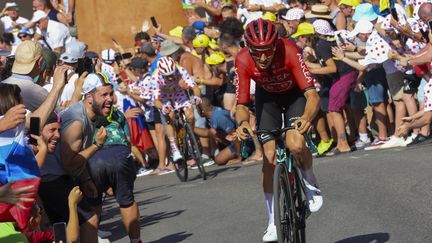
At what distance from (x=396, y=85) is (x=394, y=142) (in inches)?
34.2

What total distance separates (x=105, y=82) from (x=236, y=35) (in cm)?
815

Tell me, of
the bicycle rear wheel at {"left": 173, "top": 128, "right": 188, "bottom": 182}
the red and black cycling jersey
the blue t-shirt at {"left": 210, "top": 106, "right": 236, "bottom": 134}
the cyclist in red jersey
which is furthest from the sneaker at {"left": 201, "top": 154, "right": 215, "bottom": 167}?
the red and black cycling jersey

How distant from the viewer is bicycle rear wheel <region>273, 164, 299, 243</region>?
31.9 ft

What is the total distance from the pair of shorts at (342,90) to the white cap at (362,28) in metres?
0.62

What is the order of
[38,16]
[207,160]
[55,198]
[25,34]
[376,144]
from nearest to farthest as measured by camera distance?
[55,198] → [376,144] → [25,34] → [207,160] → [38,16]

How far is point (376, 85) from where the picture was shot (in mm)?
18453

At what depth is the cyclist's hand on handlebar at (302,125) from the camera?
992cm

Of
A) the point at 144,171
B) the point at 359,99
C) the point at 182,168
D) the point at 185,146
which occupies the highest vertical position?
the point at 359,99

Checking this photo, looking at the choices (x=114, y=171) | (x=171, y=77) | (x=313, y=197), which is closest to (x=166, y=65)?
(x=171, y=77)

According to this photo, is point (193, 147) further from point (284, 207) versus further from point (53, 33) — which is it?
point (284, 207)

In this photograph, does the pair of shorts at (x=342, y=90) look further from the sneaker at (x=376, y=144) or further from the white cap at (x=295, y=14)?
the white cap at (x=295, y=14)

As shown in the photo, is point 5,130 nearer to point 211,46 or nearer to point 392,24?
point 392,24

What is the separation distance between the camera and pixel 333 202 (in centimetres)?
1348

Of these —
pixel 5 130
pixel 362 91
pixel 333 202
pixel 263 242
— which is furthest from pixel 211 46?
pixel 5 130
